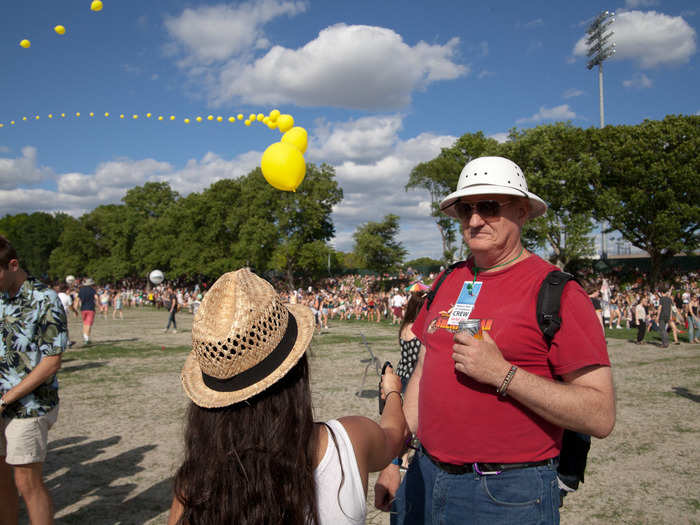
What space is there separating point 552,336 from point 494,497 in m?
0.67

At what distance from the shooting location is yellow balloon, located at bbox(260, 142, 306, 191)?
265 inches

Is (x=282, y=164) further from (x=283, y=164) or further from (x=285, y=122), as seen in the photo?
(x=285, y=122)

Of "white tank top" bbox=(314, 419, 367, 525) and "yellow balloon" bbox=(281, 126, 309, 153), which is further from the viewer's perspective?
"yellow balloon" bbox=(281, 126, 309, 153)

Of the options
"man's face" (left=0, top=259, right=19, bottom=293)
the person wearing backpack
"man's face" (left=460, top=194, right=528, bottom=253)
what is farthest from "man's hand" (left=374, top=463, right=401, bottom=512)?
"man's face" (left=0, top=259, right=19, bottom=293)

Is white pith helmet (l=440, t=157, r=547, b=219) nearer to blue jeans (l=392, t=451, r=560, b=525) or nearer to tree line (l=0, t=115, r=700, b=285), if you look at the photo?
blue jeans (l=392, t=451, r=560, b=525)

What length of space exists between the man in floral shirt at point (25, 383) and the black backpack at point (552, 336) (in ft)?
10.1

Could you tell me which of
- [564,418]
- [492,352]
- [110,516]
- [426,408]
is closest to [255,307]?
[492,352]

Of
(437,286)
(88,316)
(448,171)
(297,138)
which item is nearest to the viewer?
(437,286)

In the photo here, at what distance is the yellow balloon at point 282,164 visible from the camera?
6742 mm

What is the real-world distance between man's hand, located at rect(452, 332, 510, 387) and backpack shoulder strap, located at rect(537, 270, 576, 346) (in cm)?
21

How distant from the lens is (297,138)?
302 inches

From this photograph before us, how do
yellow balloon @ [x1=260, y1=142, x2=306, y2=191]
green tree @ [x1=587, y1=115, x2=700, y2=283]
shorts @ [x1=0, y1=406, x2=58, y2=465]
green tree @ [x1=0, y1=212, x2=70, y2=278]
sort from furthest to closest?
green tree @ [x1=0, y1=212, x2=70, y2=278] < green tree @ [x1=587, y1=115, x2=700, y2=283] < yellow balloon @ [x1=260, y1=142, x2=306, y2=191] < shorts @ [x1=0, y1=406, x2=58, y2=465]

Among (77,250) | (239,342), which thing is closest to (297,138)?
(239,342)

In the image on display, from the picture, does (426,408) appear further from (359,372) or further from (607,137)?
(607,137)
